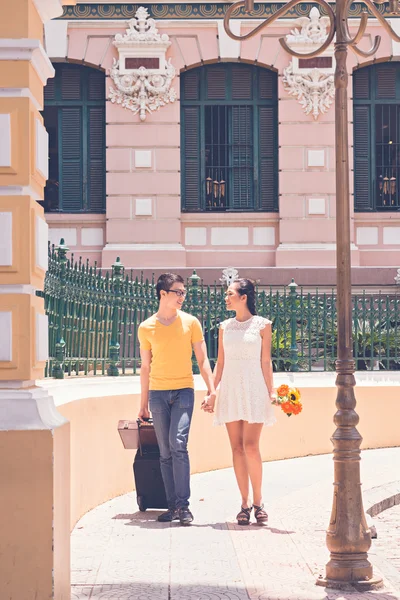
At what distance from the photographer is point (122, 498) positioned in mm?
11469

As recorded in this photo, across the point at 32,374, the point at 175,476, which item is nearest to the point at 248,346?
the point at 175,476

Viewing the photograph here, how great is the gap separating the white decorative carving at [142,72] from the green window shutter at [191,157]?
678 mm

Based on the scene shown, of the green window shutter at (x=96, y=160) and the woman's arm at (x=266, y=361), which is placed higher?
the green window shutter at (x=96, y=160)

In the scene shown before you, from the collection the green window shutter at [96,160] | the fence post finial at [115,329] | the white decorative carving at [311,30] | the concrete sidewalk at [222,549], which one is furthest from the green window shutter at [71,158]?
the concrete sidewalk at [222,549]

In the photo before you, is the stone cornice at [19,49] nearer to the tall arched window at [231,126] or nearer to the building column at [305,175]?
the building column at [305,175]

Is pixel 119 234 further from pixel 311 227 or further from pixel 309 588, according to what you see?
pixel 309 588

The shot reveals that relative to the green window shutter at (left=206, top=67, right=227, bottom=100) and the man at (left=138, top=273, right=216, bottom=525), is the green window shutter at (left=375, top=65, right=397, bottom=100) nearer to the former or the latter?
the green window shutter at (left=206, top=67, right=227, bottom=100)

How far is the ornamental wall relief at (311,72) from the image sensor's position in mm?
22234

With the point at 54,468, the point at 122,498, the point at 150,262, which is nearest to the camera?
the point at 54,468

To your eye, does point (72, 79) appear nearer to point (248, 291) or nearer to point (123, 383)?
point (123, 383)

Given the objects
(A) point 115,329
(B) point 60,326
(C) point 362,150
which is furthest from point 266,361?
(C) point 362,150

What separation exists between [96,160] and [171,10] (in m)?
3.05

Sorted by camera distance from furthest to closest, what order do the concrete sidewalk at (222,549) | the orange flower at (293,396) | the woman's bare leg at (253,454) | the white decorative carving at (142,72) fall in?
the white decorative carving at (142,72), the orange flower at (293,396), the woman's bare leg at (253,454), the concrete sidewalk at (222,549)

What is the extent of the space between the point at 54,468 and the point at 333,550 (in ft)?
7.05
